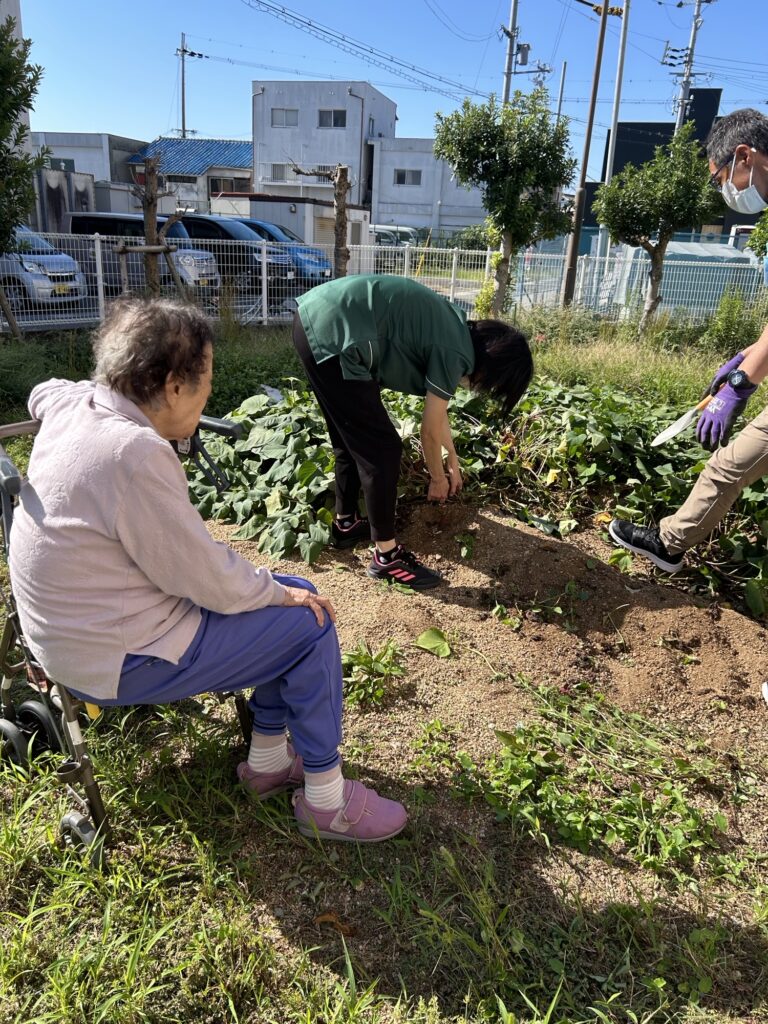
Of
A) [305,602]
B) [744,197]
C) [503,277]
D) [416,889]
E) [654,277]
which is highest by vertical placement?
[744,197]

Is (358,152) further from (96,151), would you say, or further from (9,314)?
(9,314)

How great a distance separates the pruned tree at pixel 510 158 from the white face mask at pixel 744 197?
877cm

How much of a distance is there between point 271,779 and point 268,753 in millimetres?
93

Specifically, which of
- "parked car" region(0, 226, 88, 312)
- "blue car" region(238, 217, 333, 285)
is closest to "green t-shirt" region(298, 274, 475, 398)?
"parked car" region(0, 226, 88, 312)

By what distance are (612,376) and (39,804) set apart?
19.3 ft

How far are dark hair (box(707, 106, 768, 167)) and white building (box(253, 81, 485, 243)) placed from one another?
34.1m

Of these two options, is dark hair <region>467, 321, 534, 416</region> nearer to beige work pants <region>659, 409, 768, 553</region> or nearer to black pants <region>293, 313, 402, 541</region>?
black pants <region>293, 313, 402, 541</region>

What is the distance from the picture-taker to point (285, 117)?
1499 inches

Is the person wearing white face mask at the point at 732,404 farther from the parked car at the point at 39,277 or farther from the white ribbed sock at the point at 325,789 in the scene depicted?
the parked car at the point at 39,277

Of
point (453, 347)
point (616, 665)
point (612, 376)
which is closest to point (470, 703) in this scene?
point (616, 665)

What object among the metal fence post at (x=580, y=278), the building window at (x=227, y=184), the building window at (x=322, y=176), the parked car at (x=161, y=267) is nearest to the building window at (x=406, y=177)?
the building window at (x=322, y=176)

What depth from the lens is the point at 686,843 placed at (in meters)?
2.03

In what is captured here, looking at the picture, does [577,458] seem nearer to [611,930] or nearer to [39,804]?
[611,930]

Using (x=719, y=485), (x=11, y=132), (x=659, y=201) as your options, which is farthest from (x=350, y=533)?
(x=659, y=201)
